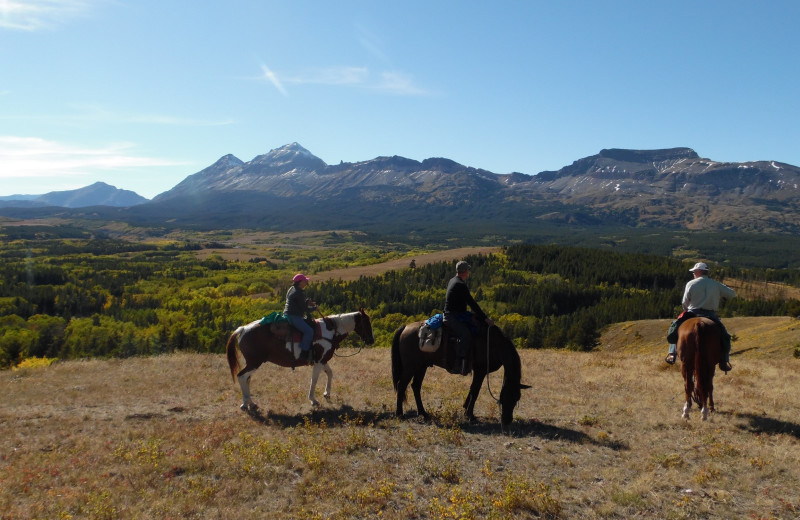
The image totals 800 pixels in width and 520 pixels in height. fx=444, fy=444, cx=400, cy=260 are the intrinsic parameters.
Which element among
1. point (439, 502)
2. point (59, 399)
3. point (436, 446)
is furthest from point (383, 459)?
point (59, 399)

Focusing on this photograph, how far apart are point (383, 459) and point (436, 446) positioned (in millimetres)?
1331

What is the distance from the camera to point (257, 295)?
96.2 metres

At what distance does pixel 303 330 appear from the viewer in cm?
1344

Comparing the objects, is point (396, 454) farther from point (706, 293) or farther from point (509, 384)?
point (706, 293)

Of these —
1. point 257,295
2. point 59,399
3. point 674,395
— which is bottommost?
point 257,295

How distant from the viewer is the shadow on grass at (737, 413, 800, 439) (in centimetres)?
1045

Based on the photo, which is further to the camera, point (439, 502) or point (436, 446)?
point (436, 446)

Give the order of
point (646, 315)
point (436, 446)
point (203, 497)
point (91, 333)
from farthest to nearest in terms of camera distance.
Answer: point (646, 315) → point (91, 333) → point (436, 446) → point (203, 497)

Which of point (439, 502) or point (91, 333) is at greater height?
point (439, 502)

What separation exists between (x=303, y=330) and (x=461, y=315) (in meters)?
4.87

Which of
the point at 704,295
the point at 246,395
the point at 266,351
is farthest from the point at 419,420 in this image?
the point at 704,295

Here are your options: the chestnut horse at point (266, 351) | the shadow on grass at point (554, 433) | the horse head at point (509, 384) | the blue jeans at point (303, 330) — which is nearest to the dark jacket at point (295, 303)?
the blue jeans at point (303, 330)

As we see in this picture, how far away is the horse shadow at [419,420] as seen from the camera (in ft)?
34.0

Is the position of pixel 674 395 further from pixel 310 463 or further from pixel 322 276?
pixel 322 276
